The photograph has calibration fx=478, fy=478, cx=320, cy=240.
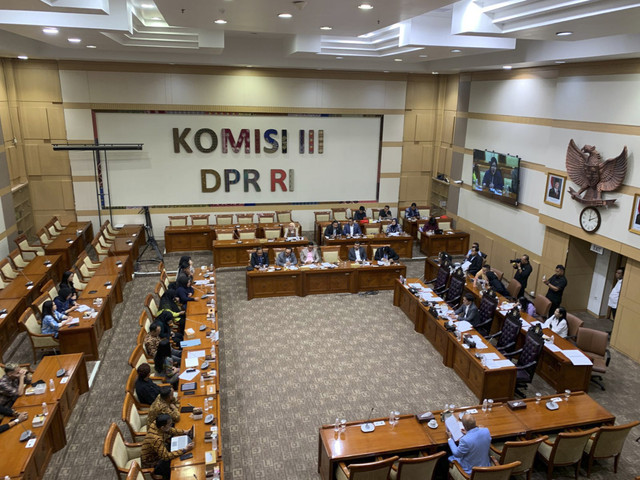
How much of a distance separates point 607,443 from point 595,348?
9.00 feet

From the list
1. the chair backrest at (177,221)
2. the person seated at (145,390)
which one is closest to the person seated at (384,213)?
the chair backrest at (177,221)

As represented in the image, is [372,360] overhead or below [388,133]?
below

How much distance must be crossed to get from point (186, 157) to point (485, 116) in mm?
9196

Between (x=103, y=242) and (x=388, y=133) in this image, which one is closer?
(x=103, y=242)

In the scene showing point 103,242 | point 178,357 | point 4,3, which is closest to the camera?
point 4,3

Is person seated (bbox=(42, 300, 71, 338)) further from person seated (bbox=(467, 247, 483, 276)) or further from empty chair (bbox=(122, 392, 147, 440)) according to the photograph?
person seated (bbox=(467, 247, 483, 276))

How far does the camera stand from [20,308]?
9.48 meters

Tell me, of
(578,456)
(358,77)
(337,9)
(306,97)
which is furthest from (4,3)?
(358,77)

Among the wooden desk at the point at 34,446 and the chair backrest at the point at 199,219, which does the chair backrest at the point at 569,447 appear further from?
the chair backrest at the point at 199,219

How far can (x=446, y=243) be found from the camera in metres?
14.7

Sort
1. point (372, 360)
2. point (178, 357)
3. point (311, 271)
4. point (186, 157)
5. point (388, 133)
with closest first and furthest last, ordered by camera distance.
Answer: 1. point (178, 357)
2. point (372, 360)
3. point (311, 271)
4. point (186, 157)
5. point (388, 133)

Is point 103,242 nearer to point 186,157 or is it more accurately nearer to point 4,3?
point 186,157

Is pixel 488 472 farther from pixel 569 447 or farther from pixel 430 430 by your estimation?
pixel 569 447

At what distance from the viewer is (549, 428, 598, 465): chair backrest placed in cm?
595
